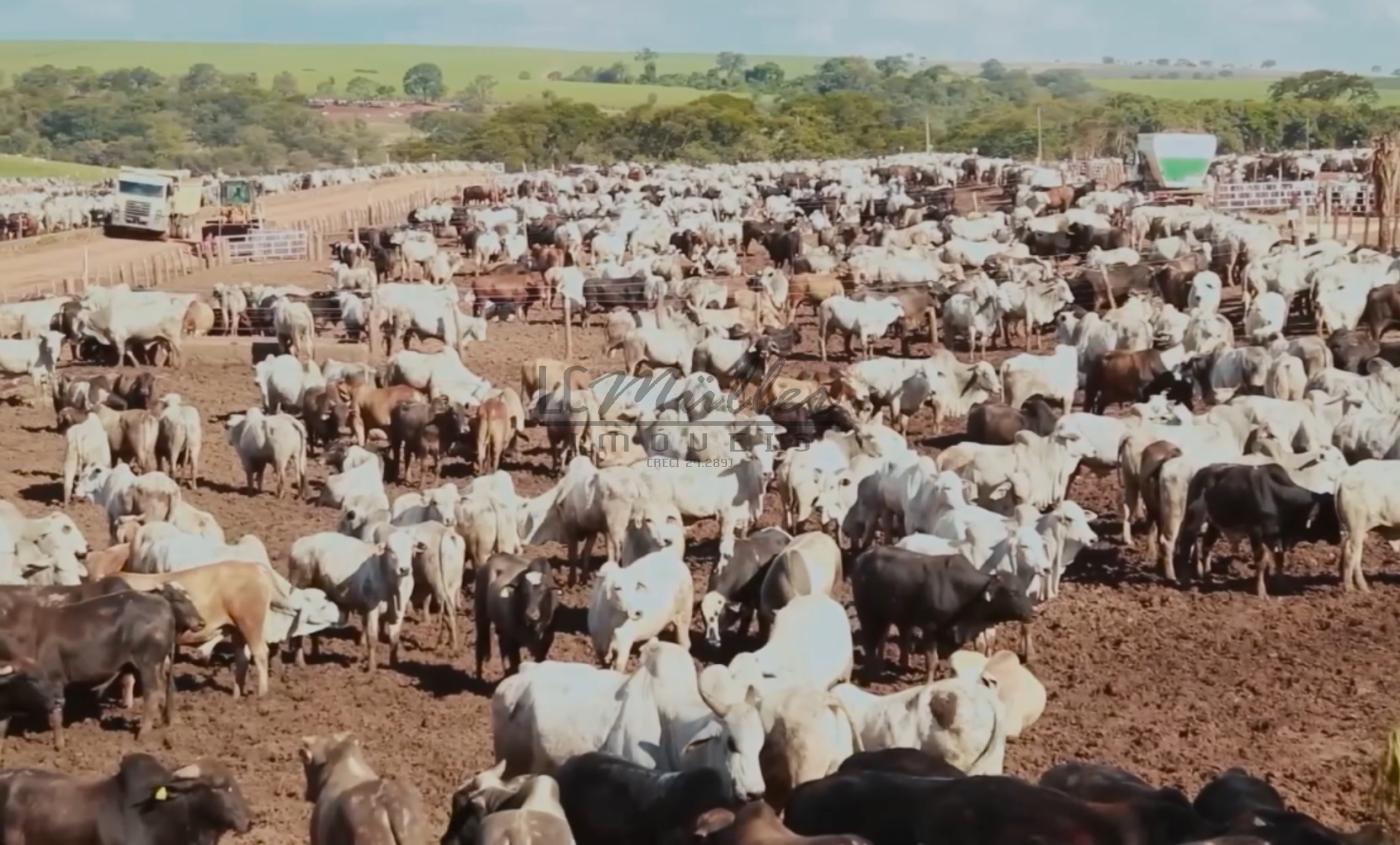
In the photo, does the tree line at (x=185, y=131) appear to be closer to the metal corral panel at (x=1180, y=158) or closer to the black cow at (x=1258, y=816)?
the metal corral panel at (x=1180, y=158)

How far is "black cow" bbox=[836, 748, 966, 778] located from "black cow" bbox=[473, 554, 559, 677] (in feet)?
13.9

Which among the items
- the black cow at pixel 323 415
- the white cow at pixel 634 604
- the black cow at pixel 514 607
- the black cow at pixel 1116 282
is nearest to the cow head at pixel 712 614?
the white cow at pixel 634 604

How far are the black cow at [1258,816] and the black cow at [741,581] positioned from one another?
17.4ft

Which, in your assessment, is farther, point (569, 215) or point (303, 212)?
point (303, 212)

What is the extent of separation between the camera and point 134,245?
51781mm

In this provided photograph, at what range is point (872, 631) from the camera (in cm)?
1395

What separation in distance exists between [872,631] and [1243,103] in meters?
92.0

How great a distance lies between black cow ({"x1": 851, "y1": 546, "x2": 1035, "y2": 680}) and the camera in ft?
44.8

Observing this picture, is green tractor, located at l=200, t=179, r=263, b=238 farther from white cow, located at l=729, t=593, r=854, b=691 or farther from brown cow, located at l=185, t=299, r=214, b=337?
white cow, located at l=729, t=593, r=854, b=691

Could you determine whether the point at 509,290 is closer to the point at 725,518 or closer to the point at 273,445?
the point at 273,445

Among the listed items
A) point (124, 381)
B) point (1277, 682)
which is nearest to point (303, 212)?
point (124, 381)

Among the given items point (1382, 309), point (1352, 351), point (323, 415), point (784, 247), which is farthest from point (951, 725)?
point (784, 247)

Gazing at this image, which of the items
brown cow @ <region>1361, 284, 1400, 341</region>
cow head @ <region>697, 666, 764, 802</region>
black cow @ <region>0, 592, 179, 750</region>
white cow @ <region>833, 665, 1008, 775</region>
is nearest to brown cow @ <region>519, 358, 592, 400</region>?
black cow @ <region>0, 592, 179, 750</region>

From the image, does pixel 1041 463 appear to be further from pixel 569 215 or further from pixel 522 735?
pixel 569 215
